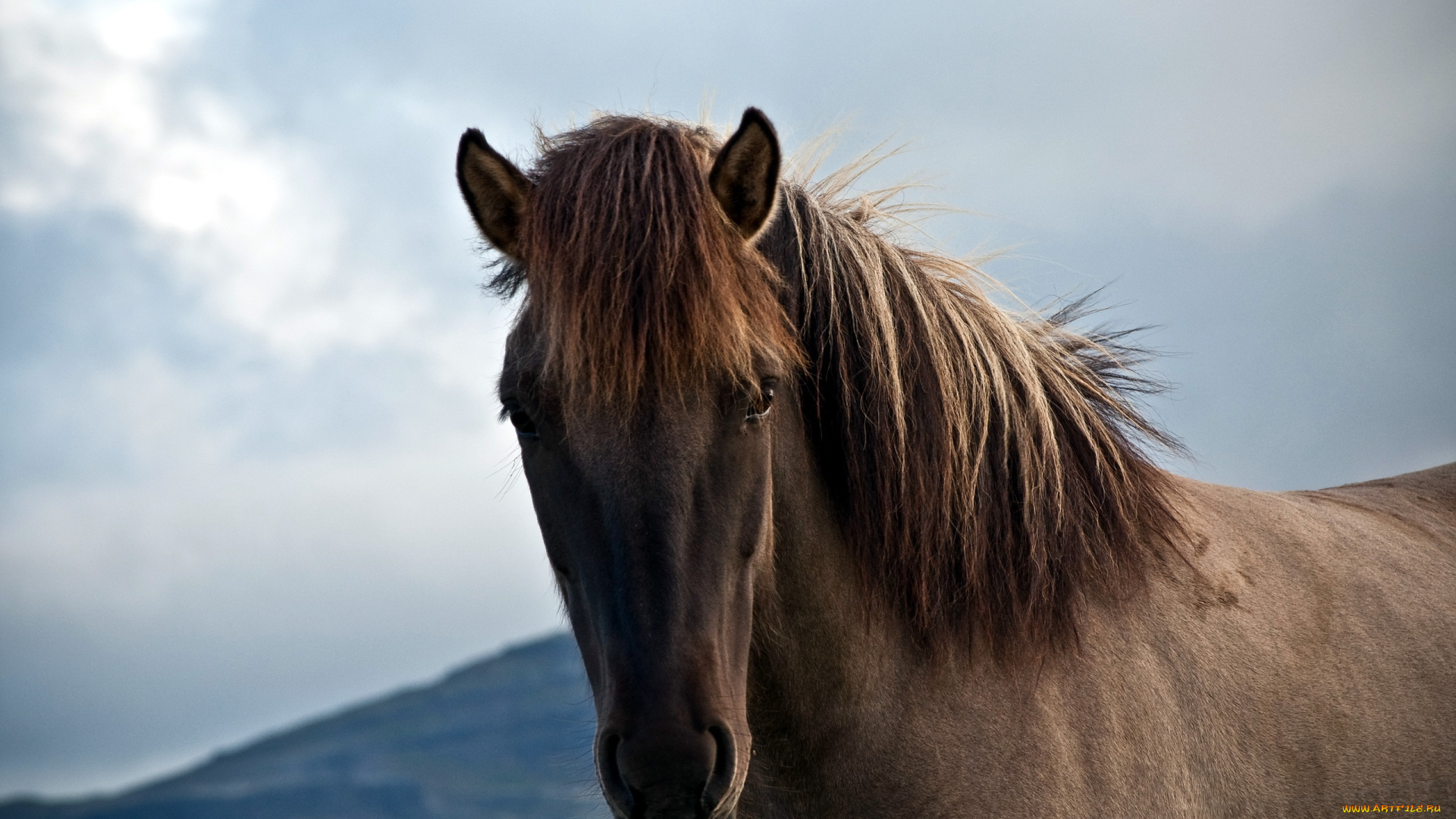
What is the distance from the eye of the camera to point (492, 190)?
2715mm

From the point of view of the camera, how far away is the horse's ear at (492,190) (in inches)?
103

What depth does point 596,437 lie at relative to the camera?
2299 millimetres

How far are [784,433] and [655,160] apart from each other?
0.83m

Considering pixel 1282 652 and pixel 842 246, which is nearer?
pixel 842 246

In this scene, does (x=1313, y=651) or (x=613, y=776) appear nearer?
(x=613, y=776)

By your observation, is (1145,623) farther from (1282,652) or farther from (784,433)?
(784,433)

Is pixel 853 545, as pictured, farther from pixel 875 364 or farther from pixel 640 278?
pixel 640 278

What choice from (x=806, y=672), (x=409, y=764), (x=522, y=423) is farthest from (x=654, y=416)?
(x=409, y=764)

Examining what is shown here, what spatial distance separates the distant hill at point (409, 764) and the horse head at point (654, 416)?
2839 inches

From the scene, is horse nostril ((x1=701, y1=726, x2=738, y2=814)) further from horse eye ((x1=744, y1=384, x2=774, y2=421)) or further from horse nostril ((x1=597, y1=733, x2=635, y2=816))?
horse eye ((x1=744, y1=384, x2=774, y2=421))

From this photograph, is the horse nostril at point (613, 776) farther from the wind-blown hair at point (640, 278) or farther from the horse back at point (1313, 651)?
the horse back at point (1313, 651)

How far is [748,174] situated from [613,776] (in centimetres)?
Result: 157

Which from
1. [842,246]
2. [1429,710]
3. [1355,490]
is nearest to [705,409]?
[842,246]

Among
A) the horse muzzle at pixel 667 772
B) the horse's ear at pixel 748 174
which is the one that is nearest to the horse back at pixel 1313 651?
the horse muzzle at pixel 667 772
